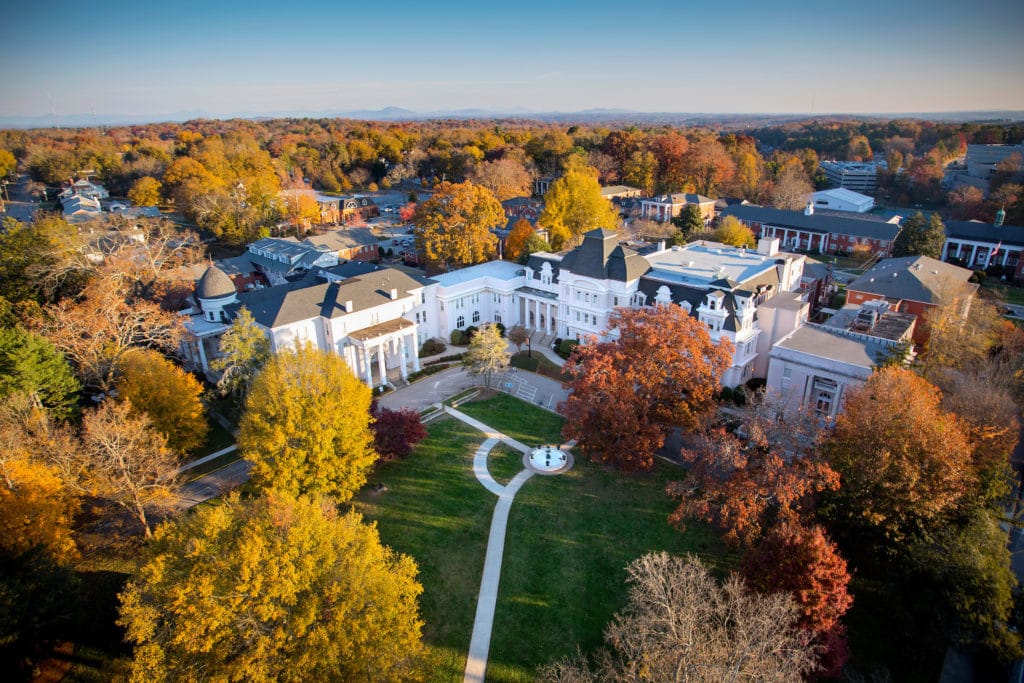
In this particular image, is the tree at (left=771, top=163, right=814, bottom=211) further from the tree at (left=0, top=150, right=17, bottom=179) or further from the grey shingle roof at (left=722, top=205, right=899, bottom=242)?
the tree at (left=0, top=150, right=17, bottom=179)

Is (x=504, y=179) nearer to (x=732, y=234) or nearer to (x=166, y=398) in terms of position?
(x=732, y=234)

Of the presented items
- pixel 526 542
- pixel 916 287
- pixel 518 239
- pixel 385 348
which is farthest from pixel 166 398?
pixel 916 287

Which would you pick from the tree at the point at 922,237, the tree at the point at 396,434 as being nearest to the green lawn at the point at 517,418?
the tree at the point at 396,434

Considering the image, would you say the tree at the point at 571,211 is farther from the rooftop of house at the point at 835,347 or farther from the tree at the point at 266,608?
the tree at the point at 266,608

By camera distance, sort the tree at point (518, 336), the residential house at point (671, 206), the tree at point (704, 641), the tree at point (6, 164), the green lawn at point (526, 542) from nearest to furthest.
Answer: the tree at point (704, 641) < the green lawn at point (526, 542) < the tree at point (518, 336) < the residential house at point (671, 206) < the tree at point (6, 164)

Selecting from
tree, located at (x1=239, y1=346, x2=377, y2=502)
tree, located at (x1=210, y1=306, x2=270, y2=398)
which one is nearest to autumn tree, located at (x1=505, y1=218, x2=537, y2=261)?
tree, located at (x1=210, y1=306, x2=270, y2=398)
